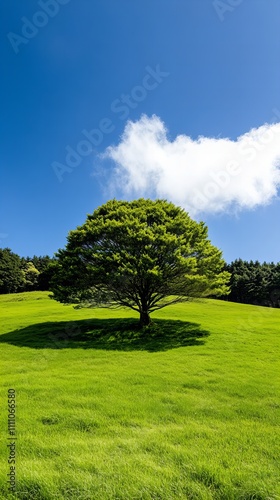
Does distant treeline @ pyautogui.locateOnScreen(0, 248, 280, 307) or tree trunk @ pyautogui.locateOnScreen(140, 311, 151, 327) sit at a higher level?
distant treeline @ pyautogui.locateOnScreen(0, 248, 280, 307)

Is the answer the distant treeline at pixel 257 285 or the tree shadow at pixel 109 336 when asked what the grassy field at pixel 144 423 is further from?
the distant treeline at pixel 257 285

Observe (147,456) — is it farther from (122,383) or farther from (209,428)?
(122,383)

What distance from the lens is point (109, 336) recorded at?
75.9 feet

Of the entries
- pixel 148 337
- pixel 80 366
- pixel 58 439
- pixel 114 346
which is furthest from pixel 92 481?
pixel 148 337

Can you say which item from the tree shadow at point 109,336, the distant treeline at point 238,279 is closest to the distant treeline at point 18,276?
the distant treeline at point 238,279

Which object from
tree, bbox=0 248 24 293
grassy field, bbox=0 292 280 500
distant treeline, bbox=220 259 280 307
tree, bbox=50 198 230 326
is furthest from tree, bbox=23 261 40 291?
grassy field, bbox=0 292 280 500

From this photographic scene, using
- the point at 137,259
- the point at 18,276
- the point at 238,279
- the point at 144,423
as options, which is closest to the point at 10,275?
the point at 18,276

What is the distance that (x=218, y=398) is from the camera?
33.9ft

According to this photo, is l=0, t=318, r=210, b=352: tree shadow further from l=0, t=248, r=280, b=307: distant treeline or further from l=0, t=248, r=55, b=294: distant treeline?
l=0, t=248, r=55, b=294: distant treeline

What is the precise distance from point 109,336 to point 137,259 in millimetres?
6850

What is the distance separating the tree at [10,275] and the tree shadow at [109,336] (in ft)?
240

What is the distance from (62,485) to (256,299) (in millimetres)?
93423

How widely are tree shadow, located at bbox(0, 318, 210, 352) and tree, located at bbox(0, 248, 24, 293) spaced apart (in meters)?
73.2

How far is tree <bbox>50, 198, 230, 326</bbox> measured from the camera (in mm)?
21656
